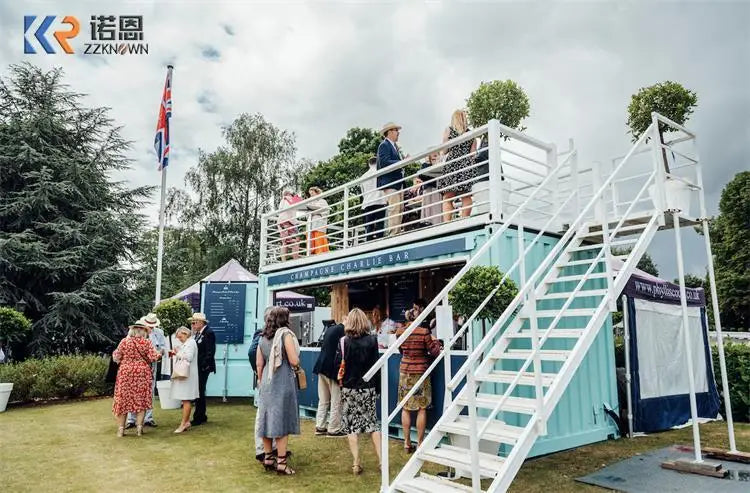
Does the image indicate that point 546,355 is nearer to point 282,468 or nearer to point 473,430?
point 473,430

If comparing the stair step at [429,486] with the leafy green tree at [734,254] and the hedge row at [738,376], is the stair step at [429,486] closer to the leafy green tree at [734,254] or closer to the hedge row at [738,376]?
the hedge row at [738,376]

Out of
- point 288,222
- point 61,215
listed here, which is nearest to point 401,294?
point 288,222

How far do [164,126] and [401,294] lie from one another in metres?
7.34

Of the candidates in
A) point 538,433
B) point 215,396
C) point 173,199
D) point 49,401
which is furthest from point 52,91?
point 538,433

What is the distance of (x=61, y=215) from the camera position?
16656 mm

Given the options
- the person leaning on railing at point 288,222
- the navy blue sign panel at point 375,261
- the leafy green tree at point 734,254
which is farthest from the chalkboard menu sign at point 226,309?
the leafy green tree at point 734,254

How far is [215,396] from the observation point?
11.0 meters

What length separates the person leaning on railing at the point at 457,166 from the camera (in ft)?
22.2

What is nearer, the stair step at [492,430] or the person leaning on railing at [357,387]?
the stair step at [492,430]

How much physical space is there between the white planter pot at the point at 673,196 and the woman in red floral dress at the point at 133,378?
7.13 m

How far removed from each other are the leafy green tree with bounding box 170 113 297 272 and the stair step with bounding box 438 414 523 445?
21.0m

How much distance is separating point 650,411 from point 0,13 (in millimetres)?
14820

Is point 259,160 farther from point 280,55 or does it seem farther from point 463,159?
point 463,159

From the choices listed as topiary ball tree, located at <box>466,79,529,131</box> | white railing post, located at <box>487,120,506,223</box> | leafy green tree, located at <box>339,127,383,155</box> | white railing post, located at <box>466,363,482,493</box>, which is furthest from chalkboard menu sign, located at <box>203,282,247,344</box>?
leafy green tree, located at <box>339,127,383,155</box>
